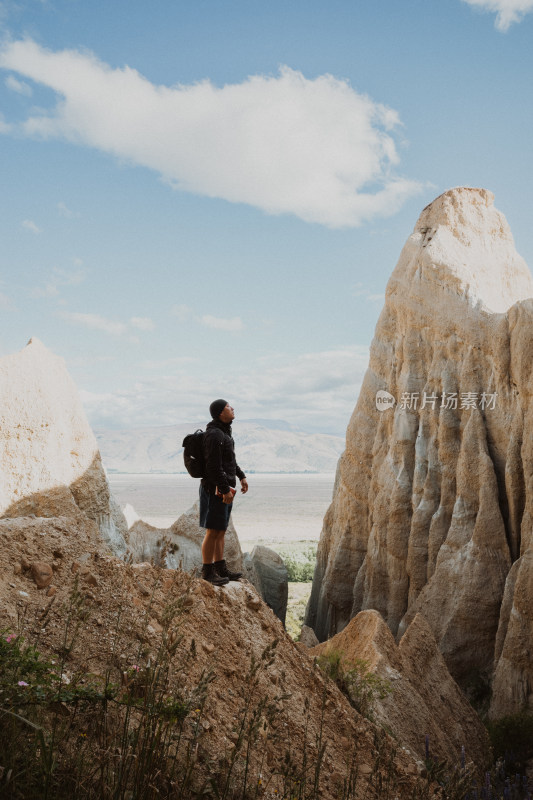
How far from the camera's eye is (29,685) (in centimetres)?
263

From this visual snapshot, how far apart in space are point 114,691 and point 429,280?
49.5 ft

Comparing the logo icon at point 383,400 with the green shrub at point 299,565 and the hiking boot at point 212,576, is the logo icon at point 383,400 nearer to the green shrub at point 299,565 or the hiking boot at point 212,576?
the hiking boot at point 212,576

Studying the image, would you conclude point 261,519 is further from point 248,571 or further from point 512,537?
point 512,537

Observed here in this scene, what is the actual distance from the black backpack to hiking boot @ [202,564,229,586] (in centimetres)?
96

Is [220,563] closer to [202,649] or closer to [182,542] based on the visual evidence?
[202,649]

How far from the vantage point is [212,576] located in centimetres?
618

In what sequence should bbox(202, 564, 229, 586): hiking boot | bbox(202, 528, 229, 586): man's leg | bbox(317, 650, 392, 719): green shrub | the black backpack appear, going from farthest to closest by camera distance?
bbox(317, 650, 392, 719): green shrub, the black backpack, bbox(202, 528, 229, 586): man's leg, bbox(202, 564, 229, 586): hiking boot

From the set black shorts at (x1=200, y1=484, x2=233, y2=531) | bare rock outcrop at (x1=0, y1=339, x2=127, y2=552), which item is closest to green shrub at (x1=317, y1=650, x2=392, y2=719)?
black shorts at (x1=200, y1=484, x2=233, y2=531)

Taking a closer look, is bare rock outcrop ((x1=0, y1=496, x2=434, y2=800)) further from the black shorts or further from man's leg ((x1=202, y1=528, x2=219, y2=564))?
the black shorts

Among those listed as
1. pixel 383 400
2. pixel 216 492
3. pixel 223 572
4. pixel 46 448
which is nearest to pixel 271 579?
pixel 383 400

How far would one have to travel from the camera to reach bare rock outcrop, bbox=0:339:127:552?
9.62 metres

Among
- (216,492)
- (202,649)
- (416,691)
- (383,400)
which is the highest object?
(383,400)

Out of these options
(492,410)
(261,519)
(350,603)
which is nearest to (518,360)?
(492,410)

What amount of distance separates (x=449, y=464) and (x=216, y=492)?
988 cm
